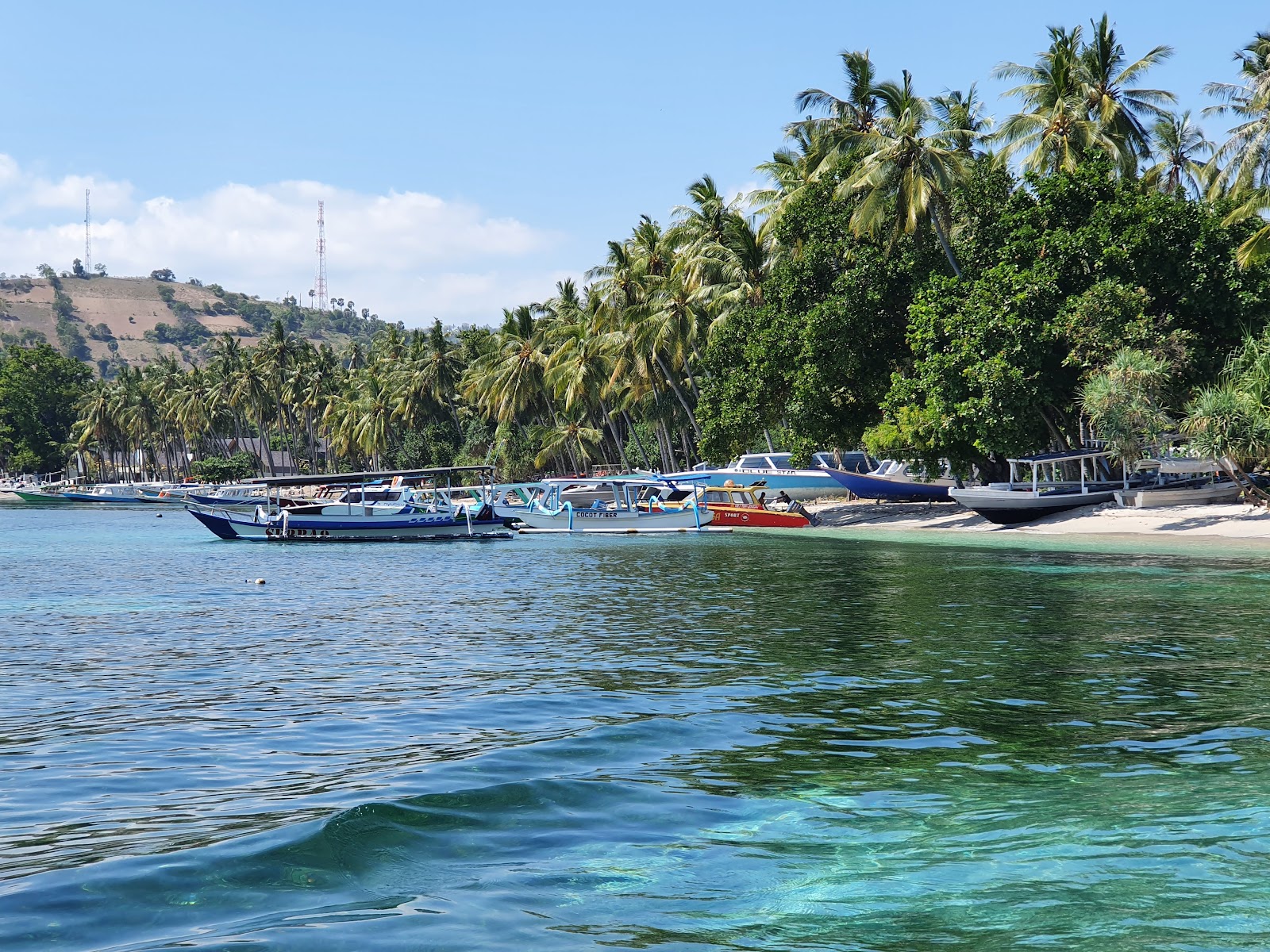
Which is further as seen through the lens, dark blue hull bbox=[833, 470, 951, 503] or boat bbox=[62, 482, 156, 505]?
boat bbox=[62, 482, 156, 505]

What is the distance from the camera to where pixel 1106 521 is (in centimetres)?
3656

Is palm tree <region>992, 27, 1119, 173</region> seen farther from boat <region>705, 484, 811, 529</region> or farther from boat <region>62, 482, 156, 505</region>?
boat <region>62, 482, 156, 505</region>

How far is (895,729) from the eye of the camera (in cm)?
1020

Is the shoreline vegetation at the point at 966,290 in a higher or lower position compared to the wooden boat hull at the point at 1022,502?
higher

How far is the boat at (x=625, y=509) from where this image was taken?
4531 cm

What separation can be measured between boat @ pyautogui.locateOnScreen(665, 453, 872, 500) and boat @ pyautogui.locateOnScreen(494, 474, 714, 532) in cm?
165

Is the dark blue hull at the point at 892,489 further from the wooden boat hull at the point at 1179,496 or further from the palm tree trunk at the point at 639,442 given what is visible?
the palm tree trunk at the point at 639,442

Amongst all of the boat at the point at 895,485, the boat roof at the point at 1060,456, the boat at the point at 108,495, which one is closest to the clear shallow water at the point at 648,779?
the boat roof at the point at 1060,456

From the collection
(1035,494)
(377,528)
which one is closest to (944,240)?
(1035,494)

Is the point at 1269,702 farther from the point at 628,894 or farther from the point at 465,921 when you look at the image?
the point at 465,921

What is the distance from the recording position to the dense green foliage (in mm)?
139125

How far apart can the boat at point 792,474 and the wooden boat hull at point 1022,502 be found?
10.6 m

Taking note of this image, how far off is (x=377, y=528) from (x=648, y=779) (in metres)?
37.2

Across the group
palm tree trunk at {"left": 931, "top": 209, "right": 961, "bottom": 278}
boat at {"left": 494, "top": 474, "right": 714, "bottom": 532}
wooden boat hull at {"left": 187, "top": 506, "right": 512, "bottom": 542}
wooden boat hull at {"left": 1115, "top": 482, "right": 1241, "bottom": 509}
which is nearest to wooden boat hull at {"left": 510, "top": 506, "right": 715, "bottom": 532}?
boat at {"left": 494, "top": 474, "right": 714, "bottom": 532}
